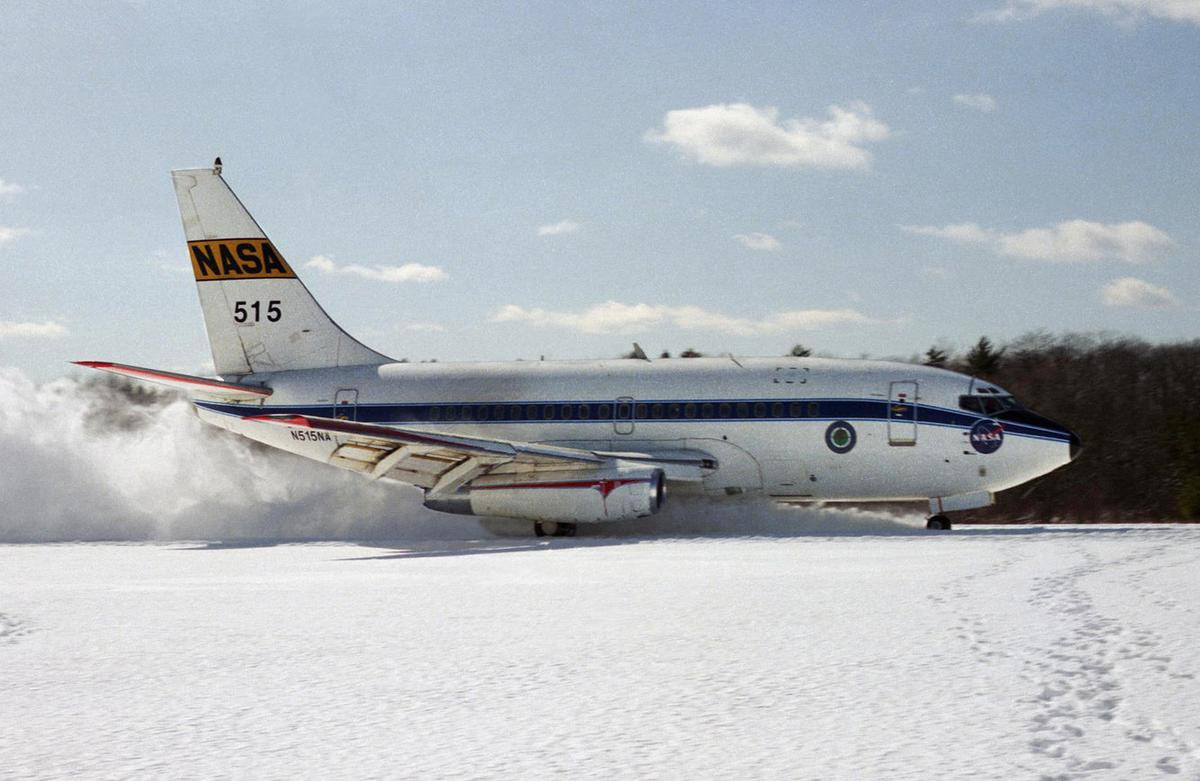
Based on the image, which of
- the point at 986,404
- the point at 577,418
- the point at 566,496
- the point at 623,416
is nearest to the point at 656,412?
the point at 623,416

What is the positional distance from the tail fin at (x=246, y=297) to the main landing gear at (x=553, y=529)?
270 inches

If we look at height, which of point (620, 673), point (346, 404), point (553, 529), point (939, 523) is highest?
point (346, 404)

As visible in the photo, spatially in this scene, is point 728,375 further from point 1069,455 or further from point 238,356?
point 238,356

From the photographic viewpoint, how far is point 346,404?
29688 millimetres

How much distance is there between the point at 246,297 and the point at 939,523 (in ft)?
55.5

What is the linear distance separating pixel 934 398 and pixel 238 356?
16.3 metres

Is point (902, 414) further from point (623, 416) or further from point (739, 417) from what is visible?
point (623, 416)

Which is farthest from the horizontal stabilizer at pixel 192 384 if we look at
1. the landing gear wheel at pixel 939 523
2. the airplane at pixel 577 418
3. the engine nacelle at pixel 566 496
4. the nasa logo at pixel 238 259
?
the landing gear wheel at pixel 939 523

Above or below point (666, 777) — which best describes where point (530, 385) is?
above

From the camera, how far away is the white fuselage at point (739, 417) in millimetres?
25562

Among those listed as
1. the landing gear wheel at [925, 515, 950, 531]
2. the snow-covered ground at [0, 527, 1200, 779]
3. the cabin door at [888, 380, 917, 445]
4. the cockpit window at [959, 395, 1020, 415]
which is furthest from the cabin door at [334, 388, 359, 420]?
the cockpit window at [959, 395, 1020, 415]

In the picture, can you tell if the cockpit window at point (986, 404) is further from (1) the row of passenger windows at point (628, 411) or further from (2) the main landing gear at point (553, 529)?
(2) the main landing gear at point (553, 529)

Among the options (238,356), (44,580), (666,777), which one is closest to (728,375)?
(238,356)

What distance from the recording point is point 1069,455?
25000 millimetres
